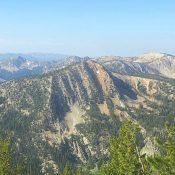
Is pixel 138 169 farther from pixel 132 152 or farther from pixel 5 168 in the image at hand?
pixel 5 168

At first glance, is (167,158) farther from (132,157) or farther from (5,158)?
(5,158)

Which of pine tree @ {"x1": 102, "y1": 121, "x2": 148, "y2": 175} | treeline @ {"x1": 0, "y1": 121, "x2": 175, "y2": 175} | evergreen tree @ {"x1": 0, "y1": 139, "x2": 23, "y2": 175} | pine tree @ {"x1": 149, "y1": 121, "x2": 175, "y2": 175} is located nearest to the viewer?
pine tree @ {"x1": 149, "y1": 121, "x2": 175, "y2": 175}

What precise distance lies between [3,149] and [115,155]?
75.3 feet

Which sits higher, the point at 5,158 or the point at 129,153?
the point at 129,153

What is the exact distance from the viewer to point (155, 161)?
67312 mm

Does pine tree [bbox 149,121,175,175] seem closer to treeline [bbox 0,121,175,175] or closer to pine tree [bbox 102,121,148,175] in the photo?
treeline [bbox 0,121,175,175]

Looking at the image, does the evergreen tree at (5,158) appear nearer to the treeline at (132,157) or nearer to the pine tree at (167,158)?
the treeline at (132,157)

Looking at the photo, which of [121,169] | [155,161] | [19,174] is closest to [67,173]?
[19,174]

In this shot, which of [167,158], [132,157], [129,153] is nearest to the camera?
[167,158]

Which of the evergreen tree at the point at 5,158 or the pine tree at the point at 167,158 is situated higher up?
the pine tree at the point at 167,158

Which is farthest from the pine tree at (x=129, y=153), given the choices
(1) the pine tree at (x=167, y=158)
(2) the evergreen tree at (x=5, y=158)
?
(2) the evergreen tree at (x=5, y=158)

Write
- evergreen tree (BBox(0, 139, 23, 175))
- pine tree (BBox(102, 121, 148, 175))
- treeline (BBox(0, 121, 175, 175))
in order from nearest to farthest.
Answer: treeline (BBox(0, 121, 175, 175)) → pine tree (BBox(102, 121, 148, 175)) → evergreen tree (BBox(0, 139, 23, 175))

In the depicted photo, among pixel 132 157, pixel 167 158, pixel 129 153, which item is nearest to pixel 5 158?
pixel 129 153

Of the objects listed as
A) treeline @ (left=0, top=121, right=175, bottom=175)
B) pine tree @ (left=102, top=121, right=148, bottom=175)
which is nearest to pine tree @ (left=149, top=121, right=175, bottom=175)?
treeline @ (left=0, top=121, right=175, bottom=175)
